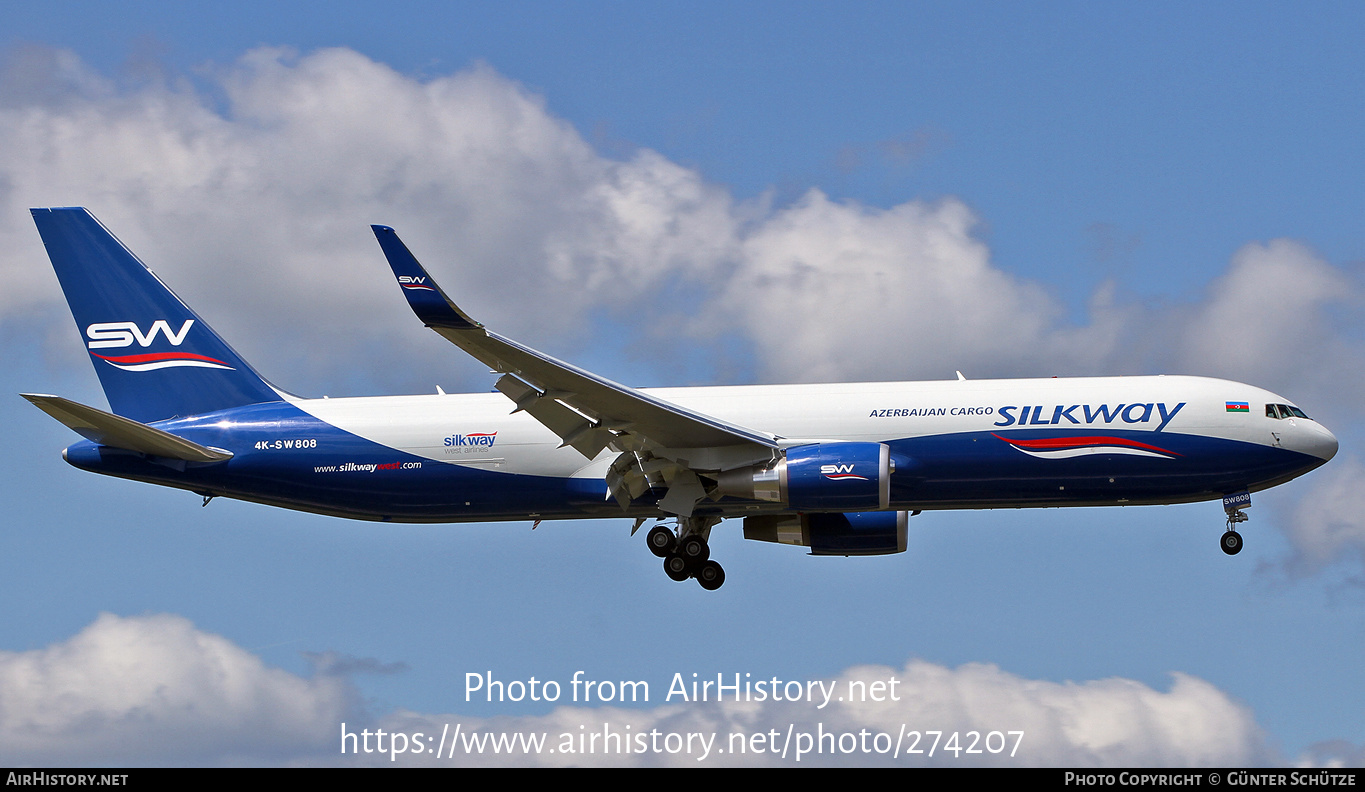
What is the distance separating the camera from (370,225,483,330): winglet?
27359 millimetres

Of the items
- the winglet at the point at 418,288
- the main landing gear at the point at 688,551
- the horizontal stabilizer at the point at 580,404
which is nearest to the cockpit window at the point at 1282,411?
the horizontal stabilizer at the point at 580,404

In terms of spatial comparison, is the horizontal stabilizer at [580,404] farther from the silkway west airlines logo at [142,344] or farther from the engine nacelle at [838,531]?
the silkway west airlines logo at [142,344]

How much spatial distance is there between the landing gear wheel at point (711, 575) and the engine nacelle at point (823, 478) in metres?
3.75

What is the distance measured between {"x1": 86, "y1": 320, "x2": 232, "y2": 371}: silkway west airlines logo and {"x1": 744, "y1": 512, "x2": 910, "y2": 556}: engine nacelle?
14099mm

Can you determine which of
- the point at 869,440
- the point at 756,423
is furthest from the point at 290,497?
the point at 869,440

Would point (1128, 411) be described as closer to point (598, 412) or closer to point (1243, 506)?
point (1243, 506)

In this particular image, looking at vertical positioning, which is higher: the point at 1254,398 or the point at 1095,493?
the point at 1254,398

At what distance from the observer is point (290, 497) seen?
37531 millimetres

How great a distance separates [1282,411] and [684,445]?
13.2m

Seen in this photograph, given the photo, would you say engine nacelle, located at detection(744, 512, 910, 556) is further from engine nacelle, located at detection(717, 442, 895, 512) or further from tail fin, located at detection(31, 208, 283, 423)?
tail fin, located at detection(31, 208, 283, 423)

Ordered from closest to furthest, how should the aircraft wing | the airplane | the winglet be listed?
1. the winglet
2. the aircraft wing
3. the airplane

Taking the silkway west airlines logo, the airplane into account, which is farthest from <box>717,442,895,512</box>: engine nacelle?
the silkway west airlines logo

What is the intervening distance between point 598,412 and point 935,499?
7777mm

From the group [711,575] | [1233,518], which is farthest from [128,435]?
[1233,518]
